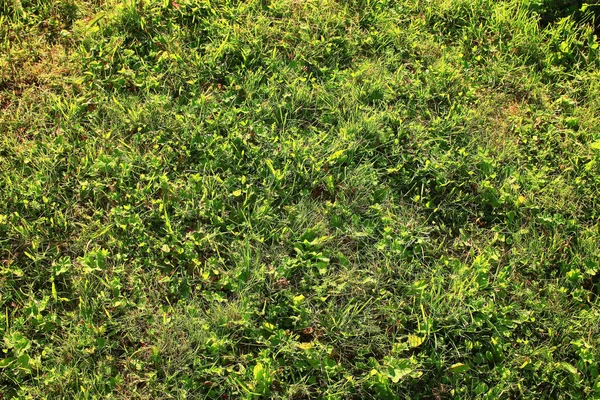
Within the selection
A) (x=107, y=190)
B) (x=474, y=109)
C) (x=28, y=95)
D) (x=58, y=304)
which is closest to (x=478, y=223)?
(x=474, y=109)

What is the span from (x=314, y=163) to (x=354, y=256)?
0.56 metres

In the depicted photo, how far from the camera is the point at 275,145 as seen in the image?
10.2 ft

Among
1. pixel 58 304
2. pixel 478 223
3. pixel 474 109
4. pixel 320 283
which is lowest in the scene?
pixel 58 304

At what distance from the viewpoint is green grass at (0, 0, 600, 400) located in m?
→ 2.64

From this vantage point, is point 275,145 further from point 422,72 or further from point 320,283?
point 422,72

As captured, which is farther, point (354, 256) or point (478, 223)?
point (478, 223)

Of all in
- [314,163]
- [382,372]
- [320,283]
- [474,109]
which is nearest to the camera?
[382,372]

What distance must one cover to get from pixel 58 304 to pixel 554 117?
2.98 m

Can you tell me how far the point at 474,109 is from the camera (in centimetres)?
337

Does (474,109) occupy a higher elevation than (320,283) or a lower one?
higher

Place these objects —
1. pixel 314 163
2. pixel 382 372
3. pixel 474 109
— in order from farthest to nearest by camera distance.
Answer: pixel 474 109 < pixel 314 163 < pixel 382 372

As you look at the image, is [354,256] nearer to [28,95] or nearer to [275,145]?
[275,145]

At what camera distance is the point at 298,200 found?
3016 mm

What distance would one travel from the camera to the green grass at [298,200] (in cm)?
264
